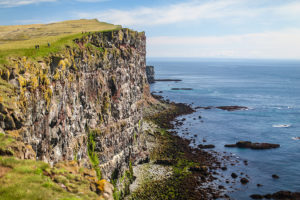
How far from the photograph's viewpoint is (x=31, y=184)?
15.2 metres

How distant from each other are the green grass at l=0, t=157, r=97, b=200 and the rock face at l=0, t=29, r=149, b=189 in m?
6.48

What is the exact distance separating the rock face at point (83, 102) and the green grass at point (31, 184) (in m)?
6.48

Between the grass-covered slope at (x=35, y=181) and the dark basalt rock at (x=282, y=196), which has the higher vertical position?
the grass-covered slope at (x=35, y=181)

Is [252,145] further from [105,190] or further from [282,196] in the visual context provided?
[105,190]

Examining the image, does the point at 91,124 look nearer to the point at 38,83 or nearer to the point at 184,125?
the point at 38,83

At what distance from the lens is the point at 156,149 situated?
237 ft

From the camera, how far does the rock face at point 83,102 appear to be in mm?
27172

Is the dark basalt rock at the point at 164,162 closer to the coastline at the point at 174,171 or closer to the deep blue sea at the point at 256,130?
the coastline at the point at 174,171

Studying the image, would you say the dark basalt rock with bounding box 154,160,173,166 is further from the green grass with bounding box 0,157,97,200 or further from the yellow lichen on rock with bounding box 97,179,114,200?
the green grass with bounding box 0,157,97,200

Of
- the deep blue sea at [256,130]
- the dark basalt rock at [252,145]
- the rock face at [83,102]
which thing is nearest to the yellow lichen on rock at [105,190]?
the rock face at [83,102]

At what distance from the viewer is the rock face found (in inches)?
1070

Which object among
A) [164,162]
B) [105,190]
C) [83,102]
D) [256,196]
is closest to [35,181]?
[105,190]

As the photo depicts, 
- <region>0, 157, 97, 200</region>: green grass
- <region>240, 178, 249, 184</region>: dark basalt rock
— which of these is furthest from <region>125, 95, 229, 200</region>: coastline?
<region>0, 157, 97, 200</region>: green grass

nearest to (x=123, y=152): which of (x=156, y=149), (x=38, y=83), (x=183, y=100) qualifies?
(x=156, y=149)
